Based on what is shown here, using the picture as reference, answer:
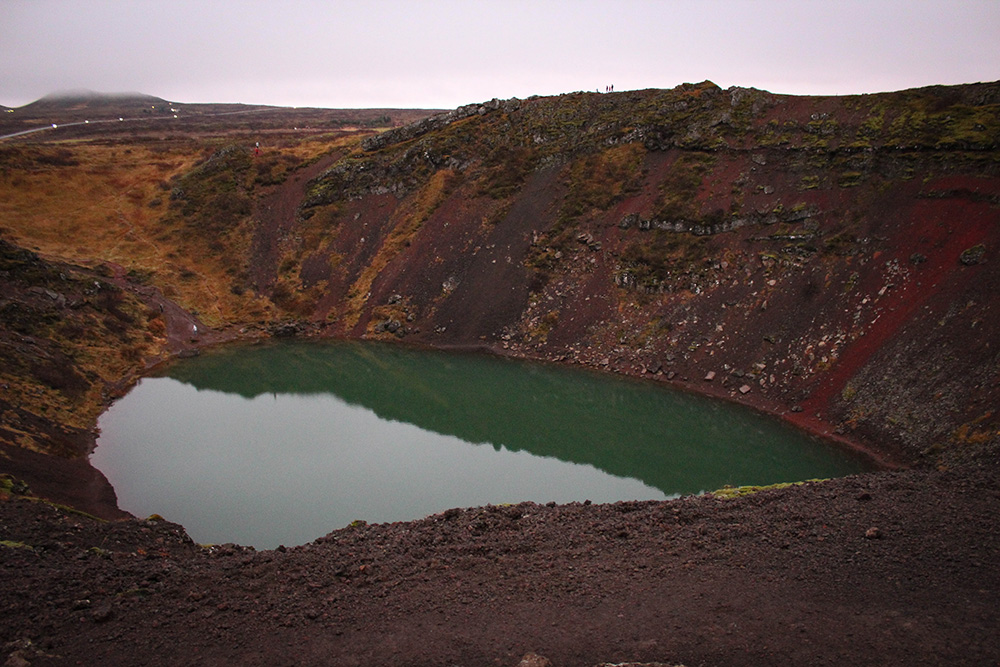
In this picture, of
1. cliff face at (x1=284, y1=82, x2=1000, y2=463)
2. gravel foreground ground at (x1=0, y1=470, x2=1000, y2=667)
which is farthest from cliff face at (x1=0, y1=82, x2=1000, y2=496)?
gravel foreground ground at (x1=0, y1=470, x2=1000, y2=667)

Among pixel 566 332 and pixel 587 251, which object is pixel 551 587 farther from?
pixel 587 251

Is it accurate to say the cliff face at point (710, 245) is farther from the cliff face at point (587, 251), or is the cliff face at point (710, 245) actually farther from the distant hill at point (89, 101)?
the distant hill at point (89, 101)

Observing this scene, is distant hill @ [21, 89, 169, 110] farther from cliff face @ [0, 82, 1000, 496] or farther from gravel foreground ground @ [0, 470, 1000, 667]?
gravel foreground ground @ [0, 470, 1000, 667]

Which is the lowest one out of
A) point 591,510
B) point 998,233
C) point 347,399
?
point 347,399

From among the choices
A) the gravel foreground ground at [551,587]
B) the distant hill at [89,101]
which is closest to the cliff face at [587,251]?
the gravel foreground ground at [551,587]

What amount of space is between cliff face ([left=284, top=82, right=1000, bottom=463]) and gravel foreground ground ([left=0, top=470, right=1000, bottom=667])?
36.5 feet

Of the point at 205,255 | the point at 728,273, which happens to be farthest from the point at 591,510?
the point at 205,255

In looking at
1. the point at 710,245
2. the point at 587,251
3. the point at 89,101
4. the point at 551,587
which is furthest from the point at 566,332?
the point at 89,101

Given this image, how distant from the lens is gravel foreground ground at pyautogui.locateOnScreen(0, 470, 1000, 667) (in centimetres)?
1269

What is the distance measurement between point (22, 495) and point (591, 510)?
18.7 m

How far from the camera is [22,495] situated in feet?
69.5

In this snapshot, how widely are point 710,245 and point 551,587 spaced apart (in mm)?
31910

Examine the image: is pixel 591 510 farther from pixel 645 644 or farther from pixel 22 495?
pixel 22 495

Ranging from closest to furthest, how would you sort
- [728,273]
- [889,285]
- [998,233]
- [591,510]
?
[591,510]
[998,233]
[889,285]
[728,273]
